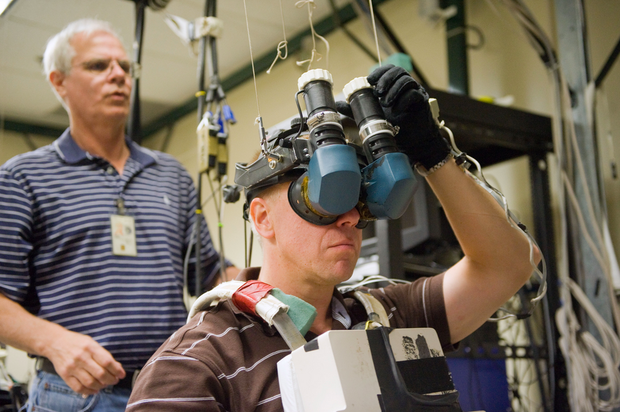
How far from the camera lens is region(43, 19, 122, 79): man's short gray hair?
171cm

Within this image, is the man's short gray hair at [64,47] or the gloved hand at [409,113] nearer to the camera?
the gloved hand at [409,113]

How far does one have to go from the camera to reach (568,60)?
222 cm

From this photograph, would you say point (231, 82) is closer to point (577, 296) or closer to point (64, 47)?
point (64, 47)

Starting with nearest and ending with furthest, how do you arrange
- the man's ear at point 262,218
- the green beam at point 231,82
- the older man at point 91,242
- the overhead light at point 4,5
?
1. the man's ear at point 262,218
2. the older man at point 91,242
3. the overhead light at point 4,5
4. the green beam at point 231,82

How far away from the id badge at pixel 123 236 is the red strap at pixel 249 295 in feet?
2.01

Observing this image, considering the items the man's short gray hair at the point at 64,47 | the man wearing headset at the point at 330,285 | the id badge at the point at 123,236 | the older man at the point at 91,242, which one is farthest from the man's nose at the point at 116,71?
the man wearing headset at the point at 330,285

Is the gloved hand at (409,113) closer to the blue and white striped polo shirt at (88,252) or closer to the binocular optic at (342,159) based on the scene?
the binocular optic at (342,159)

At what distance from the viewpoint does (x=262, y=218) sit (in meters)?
1.18

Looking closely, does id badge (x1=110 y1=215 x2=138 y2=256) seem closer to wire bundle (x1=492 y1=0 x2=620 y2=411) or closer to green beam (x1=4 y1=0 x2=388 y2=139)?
green beam (x1=4 y1=0 x2=388 y2=139)

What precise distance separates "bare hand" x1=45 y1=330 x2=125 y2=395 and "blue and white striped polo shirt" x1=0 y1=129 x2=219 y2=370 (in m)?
0.15

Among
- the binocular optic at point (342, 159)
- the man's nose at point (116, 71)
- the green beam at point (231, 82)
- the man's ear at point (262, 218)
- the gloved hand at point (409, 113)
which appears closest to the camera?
the binocular optic at point (342, 159)

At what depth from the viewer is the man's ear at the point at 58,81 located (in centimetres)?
173

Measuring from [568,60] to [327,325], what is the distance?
1.62 m

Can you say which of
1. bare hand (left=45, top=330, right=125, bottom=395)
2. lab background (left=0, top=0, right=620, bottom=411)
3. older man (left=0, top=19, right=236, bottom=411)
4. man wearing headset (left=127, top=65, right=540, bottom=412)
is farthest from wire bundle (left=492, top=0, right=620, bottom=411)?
bare hand (left=45, top=330, right=125, bottom=395)
